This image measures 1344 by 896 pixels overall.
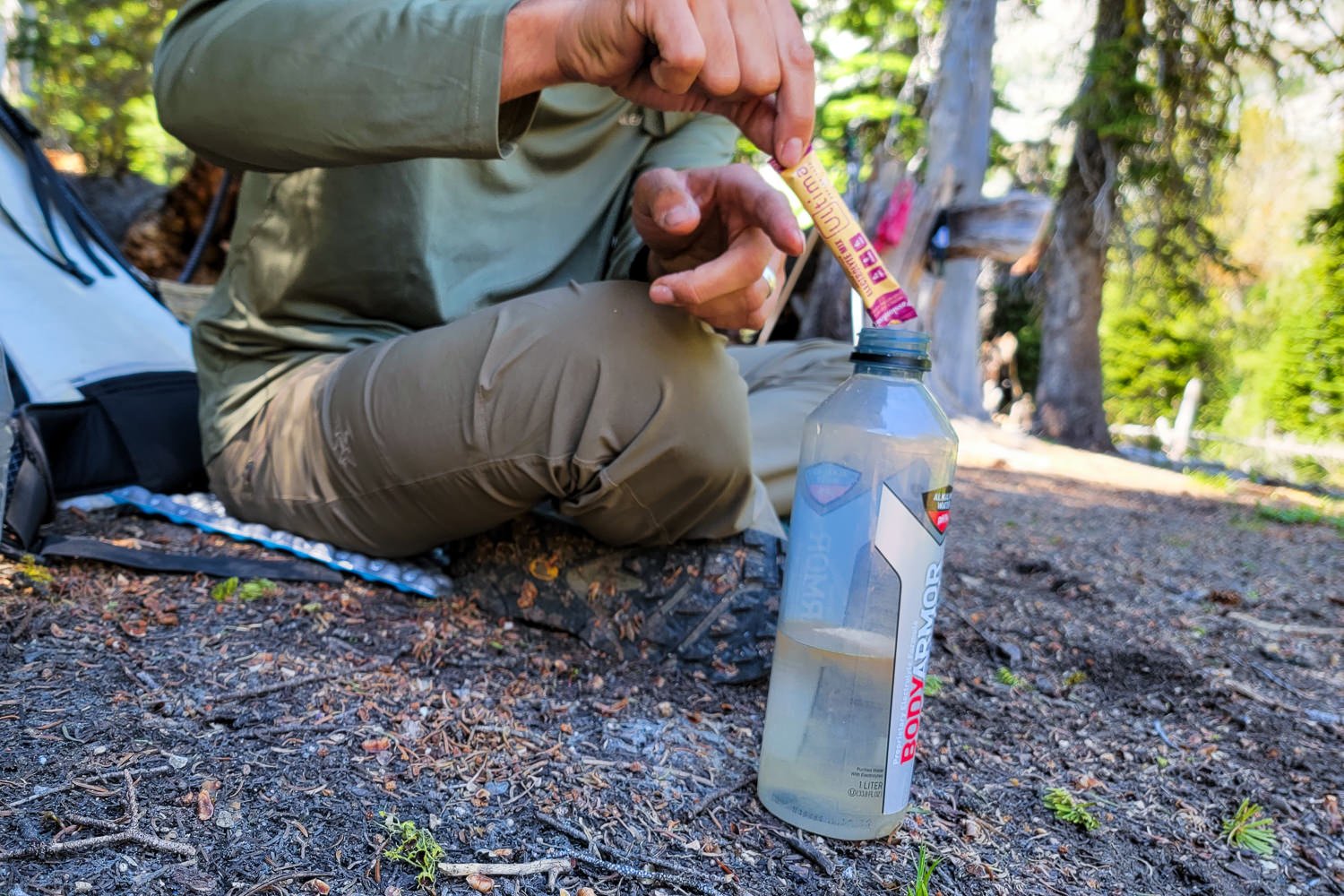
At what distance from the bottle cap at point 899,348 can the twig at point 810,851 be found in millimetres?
703

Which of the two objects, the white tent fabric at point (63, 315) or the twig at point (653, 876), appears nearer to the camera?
the twig at point (653, 876)

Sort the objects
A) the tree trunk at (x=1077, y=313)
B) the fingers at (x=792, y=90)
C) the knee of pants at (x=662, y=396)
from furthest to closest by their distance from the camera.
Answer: the tree trunk at (x=1077, y=313)
the knee of pants at (x=662, y=396)
the fingers at (x=792, y=90)

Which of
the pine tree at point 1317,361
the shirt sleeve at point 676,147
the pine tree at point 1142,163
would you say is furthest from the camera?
the pine tree at point 1317,361

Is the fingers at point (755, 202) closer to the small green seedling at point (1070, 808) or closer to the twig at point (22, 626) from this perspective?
the small green seedling at point (1070, 808)

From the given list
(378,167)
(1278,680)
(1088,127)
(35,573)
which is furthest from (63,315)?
(1088,127)

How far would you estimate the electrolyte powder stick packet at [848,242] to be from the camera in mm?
1389

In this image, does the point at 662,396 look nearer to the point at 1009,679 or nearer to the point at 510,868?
the point at 510,868

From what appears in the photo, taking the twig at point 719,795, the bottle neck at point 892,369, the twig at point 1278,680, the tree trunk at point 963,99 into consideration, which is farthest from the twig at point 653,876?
the tree trunk at point 963,99

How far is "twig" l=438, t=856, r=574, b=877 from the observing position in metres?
1.09

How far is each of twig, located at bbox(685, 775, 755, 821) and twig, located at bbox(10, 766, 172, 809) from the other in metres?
0.73

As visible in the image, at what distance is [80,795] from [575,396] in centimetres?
93

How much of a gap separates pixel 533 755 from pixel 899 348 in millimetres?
857

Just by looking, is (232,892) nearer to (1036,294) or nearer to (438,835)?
(438,835)

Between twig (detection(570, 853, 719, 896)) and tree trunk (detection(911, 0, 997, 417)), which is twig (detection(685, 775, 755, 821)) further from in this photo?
tree trunk (detection(911, 0, 997, 417))
